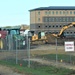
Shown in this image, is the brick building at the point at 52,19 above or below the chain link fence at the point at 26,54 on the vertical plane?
above

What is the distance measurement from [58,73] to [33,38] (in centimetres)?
5116

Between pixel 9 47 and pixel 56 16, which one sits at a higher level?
pixel 56 16

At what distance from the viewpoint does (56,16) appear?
168 metres

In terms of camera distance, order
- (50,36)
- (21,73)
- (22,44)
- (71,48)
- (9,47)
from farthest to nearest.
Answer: (50,36), (22,44), (9,47), (71,48), (21,73)

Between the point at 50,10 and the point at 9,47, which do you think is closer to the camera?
the point at 9,47

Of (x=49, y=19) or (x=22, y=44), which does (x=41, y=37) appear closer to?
(x=22, y=44)

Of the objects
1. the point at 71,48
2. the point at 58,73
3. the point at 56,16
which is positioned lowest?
the point at 58,73

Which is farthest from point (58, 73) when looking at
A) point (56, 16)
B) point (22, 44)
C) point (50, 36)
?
point (56, 16)

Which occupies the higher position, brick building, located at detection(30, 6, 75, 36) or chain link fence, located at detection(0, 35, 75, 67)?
brick building, located at detection(30, 6, 75, 36)

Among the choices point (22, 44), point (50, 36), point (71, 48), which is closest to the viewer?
point (71, 48)

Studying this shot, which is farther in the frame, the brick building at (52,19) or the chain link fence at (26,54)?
the brick building at (52,19)

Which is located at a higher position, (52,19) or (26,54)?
(52,19)

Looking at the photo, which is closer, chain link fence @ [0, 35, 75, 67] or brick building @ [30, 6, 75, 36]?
chain link fence @ [0, 35, 75, 67]

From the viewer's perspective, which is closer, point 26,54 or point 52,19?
point 26,54
